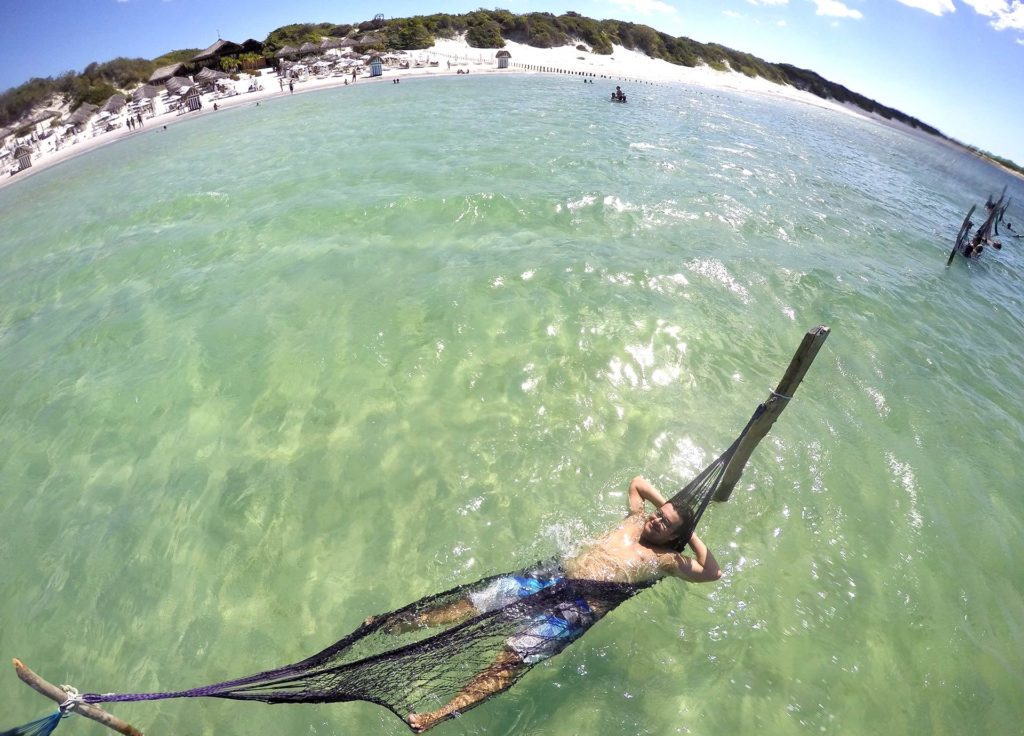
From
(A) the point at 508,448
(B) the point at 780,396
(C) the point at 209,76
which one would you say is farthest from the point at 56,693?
(C) the point at 209,76

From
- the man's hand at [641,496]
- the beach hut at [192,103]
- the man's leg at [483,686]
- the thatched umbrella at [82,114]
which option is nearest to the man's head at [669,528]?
the man's hand at [641,496]

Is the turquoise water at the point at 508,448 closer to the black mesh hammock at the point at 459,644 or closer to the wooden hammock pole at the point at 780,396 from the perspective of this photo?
the black mesh hammock at the point at 459,644

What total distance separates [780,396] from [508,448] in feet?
12.9

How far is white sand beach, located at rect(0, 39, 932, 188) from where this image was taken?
36.6 metres

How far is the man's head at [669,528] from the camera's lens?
503 centimetres

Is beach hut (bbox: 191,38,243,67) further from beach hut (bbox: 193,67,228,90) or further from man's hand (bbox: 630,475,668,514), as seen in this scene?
man's hand (bbox: 630,475,668,514)

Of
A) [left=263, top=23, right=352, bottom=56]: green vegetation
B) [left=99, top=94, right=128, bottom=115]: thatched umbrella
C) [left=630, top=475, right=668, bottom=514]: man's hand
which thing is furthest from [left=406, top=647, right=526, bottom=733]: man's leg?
[left=263, top=23, right=352, bottom=56]: green vegetation

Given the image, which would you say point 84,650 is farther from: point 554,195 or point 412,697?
point 554,195

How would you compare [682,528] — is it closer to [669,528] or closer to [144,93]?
[669,528]

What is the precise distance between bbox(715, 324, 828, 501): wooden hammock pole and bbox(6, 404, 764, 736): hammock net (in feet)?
1.36

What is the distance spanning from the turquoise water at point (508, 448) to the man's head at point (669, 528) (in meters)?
0.74

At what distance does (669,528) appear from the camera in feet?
16.8

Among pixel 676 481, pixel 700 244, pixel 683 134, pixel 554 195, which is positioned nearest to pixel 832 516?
pixel 676 481

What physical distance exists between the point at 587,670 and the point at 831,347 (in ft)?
27.9
